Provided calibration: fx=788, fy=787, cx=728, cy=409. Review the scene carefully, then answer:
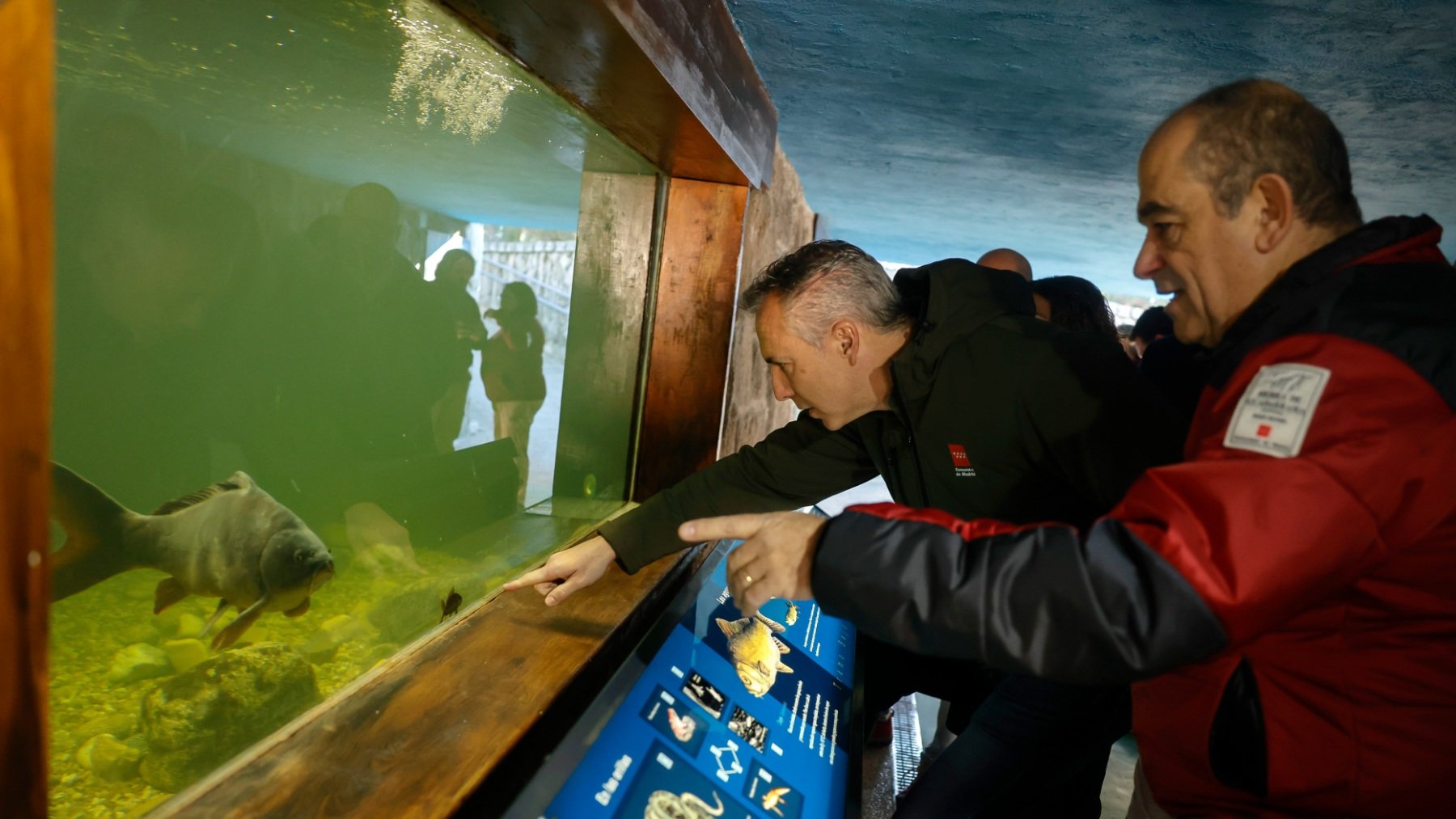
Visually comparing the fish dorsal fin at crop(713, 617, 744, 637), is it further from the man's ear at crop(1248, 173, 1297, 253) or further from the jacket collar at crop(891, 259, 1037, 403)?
the man's ear at crop(1248, 173, 1297, 253)

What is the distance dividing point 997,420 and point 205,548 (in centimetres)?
162

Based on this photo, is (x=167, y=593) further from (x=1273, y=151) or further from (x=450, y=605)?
(x=1273, y=151)

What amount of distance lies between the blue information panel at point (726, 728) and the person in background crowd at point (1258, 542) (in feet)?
1.18

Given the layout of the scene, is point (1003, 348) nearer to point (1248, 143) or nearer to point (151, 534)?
point (1248, 143)

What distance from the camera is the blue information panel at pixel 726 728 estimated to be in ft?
4.06

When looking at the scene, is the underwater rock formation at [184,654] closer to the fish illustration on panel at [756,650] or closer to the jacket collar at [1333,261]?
the fish illustration on panel at [756,650]

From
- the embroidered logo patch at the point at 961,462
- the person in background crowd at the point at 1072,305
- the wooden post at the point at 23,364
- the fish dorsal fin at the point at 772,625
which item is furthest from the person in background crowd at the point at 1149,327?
the wooden post at the point at 23,364

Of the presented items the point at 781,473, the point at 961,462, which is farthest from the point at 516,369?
the point at 961,462

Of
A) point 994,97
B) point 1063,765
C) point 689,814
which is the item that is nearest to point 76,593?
point 689,814

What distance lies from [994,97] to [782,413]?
140 inches

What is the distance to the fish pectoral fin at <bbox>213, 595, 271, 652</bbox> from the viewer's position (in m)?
1.35

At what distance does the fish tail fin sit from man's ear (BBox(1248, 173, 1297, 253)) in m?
1.65

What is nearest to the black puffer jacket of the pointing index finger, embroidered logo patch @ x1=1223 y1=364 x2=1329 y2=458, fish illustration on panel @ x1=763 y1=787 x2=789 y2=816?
the pointing index finger

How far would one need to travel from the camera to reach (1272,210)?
1.12 metres
